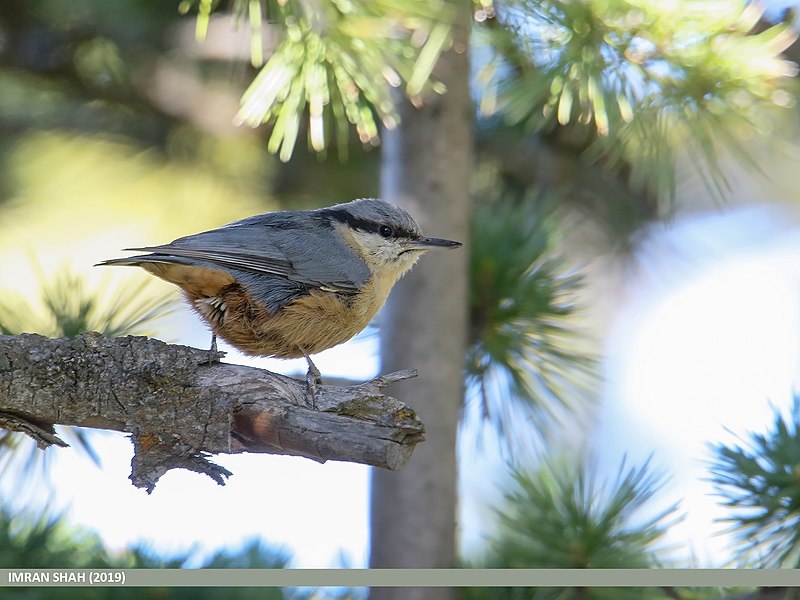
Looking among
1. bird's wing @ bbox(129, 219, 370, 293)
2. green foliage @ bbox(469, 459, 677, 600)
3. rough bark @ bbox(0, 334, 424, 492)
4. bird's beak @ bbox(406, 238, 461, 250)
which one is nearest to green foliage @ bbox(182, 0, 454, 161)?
bird's wing @ bbox(129, 219, 370, 293)

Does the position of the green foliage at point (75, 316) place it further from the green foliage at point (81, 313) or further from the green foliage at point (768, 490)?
the green foliage at point (768, 490)

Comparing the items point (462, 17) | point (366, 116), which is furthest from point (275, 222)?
point (462, 17)

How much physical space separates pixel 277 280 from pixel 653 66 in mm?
1077

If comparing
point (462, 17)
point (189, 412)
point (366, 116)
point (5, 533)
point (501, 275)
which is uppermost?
point (462, 17)

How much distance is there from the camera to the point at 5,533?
2.29m

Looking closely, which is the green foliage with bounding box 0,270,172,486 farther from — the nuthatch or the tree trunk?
the tree trunk

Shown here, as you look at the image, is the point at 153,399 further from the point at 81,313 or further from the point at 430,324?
the point at 430,324

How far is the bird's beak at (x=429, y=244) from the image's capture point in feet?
8.34

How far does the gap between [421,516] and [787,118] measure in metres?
1.64

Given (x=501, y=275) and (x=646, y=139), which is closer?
(x=646, y=139)

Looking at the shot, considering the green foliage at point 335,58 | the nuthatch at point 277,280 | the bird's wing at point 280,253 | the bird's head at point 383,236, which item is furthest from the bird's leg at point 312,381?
the green foliage at point 335,58

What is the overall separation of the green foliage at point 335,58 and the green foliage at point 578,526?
3.35 ft

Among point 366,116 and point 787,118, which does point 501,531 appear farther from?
point 787,118

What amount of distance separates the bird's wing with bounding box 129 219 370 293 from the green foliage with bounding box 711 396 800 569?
1.01m
